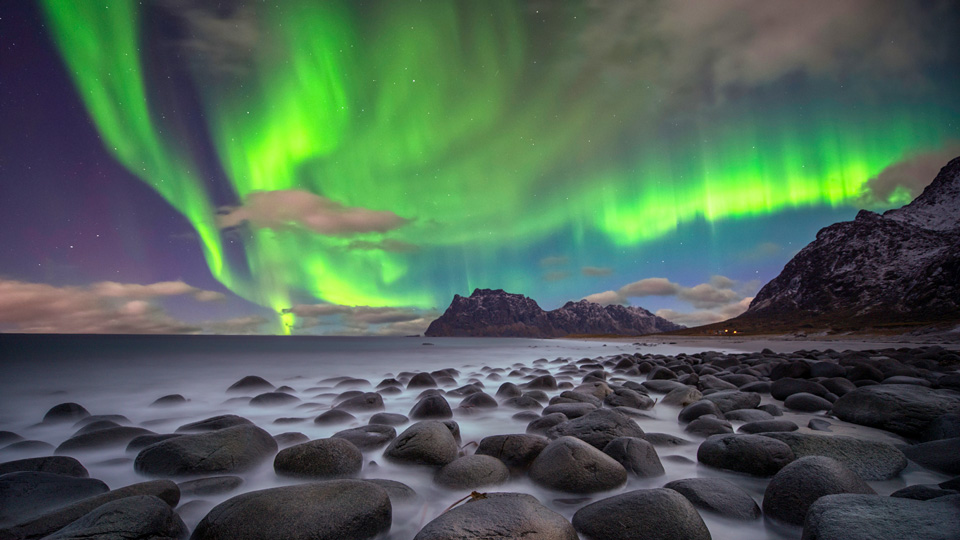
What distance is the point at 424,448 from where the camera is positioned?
354 cm

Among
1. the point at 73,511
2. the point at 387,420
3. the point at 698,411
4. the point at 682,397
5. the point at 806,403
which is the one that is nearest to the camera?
the point at 73,511

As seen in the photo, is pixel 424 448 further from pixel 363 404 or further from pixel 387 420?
pixel 363 404

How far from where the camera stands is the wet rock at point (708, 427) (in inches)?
167

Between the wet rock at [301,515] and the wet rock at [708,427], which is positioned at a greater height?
the wet rock at [301,515]

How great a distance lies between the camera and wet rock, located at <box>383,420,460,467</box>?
3516 millimetres

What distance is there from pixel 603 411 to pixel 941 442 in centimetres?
263

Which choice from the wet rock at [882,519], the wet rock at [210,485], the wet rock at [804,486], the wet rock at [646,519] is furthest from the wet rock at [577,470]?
the wet rock at [210,485]

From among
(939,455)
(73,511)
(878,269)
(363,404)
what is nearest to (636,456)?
(939,455)

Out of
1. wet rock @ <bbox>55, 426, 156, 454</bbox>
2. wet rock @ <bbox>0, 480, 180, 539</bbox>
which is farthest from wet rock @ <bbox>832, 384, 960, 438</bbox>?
wet rock @ <bbox>55, 426, 156, 454</bbox>

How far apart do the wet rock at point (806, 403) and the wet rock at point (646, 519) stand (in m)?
4.43

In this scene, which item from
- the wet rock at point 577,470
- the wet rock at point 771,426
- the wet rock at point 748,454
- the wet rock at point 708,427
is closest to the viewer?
the wet rock at point 577,470

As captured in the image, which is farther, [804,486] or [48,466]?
[48,466]

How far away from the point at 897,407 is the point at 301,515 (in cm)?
577

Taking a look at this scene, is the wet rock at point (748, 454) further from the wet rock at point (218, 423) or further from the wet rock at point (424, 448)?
the wet rock at point (218, 423)
